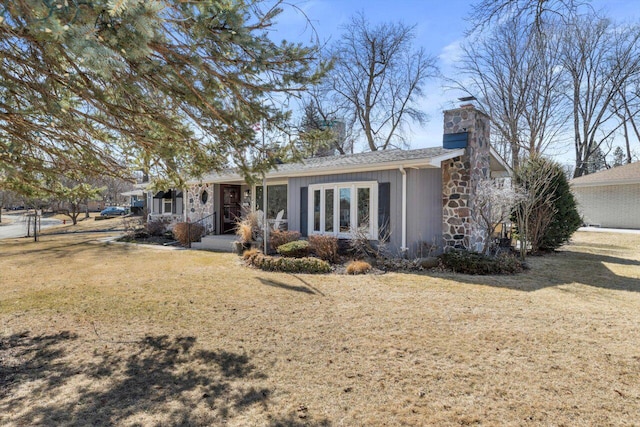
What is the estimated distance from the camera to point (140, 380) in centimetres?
340

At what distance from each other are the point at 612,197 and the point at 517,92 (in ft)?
27.2

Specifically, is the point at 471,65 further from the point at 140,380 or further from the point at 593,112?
the point at 140,380

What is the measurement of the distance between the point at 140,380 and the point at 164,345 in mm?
849

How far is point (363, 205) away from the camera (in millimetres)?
10336

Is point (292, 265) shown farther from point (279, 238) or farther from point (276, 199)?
point (276, 199)

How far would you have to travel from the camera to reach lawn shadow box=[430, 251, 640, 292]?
7.11 meters

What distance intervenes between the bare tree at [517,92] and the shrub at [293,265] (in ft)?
51.0

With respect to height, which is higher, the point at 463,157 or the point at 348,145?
the point at 348,145

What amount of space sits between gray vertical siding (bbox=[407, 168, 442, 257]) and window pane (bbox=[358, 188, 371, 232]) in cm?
116

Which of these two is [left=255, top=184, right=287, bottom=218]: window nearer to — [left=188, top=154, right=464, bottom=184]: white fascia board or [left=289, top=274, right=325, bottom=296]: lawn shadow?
[left=188, top=154, right=464, bottom=184]: white fascia board

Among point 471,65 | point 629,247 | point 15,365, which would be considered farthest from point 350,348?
point 471,65

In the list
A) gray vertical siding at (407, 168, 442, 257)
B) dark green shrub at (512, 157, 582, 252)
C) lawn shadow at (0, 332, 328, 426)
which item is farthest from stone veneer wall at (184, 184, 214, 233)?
dark green shrub at (512, 157, 582, 252)

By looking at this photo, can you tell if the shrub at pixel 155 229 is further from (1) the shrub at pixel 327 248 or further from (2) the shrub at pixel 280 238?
(1) the shrub at pixel 327 248

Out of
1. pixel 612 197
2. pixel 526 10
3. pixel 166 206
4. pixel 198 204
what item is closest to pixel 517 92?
pixel 612 197
